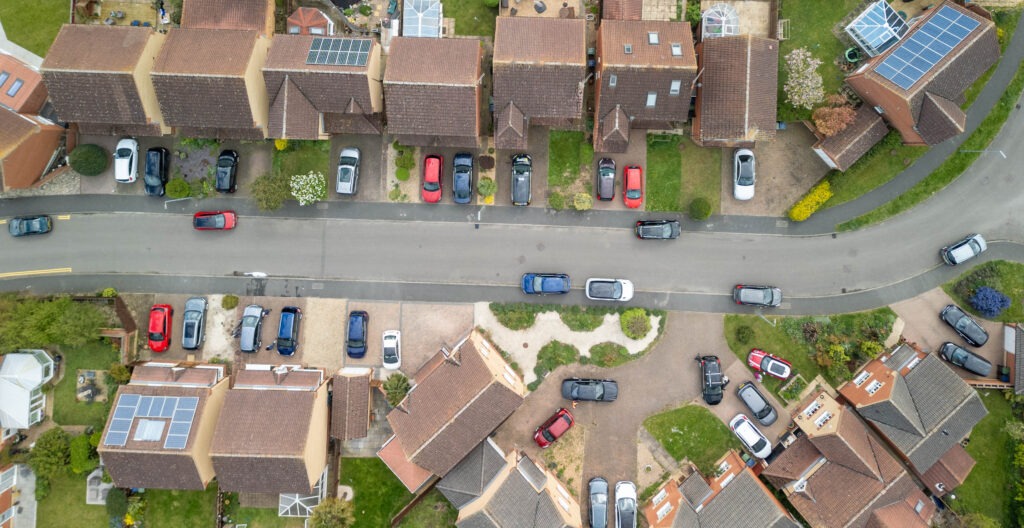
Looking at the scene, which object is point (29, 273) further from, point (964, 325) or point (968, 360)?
point (968, 360)

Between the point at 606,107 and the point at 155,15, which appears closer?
the point at 606,107

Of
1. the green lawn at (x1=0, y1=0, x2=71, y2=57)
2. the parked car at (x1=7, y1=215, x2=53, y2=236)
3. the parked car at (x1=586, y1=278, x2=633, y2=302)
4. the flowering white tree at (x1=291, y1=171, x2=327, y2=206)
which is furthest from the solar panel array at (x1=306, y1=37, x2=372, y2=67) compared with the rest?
the parked car at (x1=7, y1=215, x2=53, y2=236)

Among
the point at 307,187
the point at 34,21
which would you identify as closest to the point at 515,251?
the point at 307,187

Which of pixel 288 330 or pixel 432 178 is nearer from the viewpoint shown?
pixel 288 330

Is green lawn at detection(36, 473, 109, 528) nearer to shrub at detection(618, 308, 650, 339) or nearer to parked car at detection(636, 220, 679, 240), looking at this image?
shrub at detection(618, 308, 650, 339)

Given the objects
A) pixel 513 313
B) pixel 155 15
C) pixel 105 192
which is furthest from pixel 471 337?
pixel 155 15

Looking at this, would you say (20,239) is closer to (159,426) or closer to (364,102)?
(159,426)
